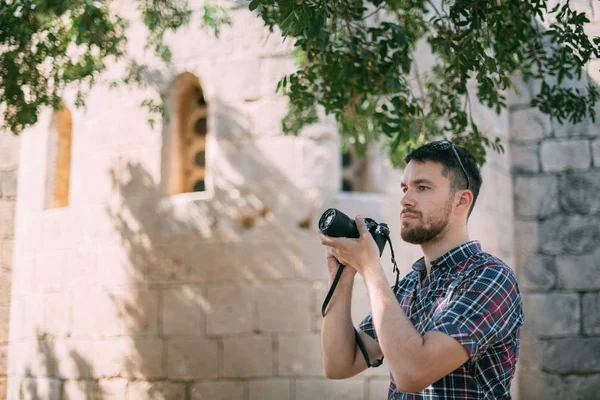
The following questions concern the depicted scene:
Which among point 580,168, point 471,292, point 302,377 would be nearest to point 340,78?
point 471,292

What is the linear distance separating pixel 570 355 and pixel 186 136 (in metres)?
4.04

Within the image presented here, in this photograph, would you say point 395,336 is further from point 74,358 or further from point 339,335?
point 74,358

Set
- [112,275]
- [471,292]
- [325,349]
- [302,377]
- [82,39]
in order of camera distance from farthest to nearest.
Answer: [112,275] → [302,377] → [82,39] → [325,349] → [471,292]

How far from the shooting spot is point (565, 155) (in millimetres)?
6348

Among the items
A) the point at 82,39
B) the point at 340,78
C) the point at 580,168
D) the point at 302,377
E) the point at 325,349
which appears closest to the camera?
the point at 325,349

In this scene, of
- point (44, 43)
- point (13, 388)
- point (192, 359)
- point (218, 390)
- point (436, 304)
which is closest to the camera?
point (436, 304)

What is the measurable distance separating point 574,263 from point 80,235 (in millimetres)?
4570

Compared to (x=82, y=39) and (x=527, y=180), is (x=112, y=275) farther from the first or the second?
(x=527, y=180)

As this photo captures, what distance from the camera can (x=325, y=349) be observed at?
2318 mm

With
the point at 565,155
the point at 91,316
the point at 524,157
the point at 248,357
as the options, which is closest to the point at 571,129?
the point at 565,155

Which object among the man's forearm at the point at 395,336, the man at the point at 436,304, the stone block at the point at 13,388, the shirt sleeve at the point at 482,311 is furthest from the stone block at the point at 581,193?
the stone block at the point at 13,388

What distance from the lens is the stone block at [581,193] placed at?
6.24 m

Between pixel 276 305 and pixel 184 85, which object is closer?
pixel 276 305

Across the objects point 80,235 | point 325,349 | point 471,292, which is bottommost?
point 325,349
